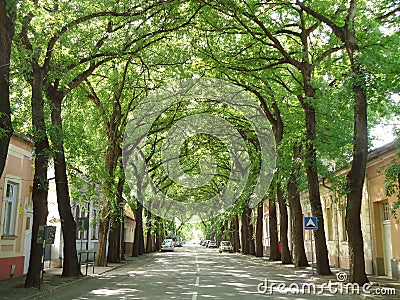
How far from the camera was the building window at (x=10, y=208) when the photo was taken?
20625mm

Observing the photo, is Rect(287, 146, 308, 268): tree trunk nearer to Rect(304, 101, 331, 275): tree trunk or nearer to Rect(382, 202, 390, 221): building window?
Rect(304, 101, 331, 275): tree trunk

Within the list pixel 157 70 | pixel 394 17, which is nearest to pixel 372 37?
pixel 394 17

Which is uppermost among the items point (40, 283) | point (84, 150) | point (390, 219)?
point (84, 150)

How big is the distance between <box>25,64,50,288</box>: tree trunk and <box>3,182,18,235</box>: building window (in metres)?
4.04

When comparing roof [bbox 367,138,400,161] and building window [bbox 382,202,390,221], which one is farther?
building window [bbox 382,202,390,221]

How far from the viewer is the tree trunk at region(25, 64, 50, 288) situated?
16.5 m

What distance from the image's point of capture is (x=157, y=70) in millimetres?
24438

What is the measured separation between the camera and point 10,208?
21.2 meters

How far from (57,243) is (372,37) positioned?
837 inches

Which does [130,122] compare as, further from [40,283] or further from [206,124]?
[40,283]

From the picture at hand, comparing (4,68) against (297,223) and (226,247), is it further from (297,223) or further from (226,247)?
(226,247)

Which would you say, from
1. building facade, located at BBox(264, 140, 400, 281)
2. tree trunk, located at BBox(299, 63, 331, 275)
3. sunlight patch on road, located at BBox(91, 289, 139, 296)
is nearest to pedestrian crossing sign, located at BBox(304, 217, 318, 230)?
tree trunk, located at BBox(299, 63, 331, 275)

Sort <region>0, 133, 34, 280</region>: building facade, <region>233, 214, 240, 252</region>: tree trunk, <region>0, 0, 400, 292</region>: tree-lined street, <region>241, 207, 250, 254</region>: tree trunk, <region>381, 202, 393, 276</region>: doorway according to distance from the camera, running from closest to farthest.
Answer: <region>0, 0, 400, 292</region>: tree-lined street, <region>0, 133, 34, 280</region>: building facade, <region>381, 202, 393, 276</region>: doorway, <region>241, 207, 250, 254</region>: tree trunk, <region>233, 214, 240, 252</region>: tree trunk

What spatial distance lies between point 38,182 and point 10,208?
5.12m
